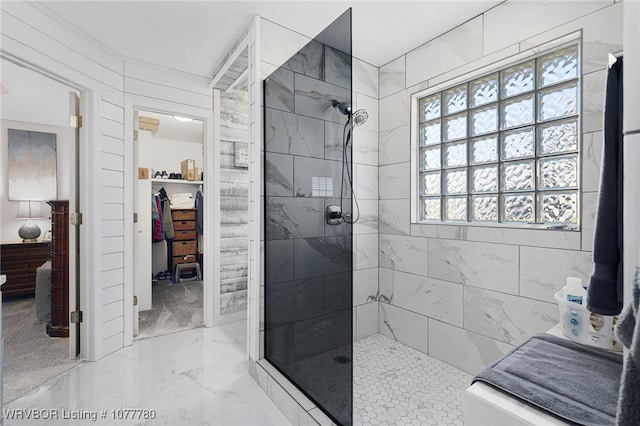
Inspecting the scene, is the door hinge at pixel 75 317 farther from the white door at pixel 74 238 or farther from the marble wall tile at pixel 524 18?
the marble wall tile at pixel 524 18

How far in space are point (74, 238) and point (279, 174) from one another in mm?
1809

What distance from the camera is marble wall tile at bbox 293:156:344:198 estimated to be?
1.62m

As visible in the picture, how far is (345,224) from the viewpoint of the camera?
1533 mm

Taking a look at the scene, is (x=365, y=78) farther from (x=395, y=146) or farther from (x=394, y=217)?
(x=394, y=217)

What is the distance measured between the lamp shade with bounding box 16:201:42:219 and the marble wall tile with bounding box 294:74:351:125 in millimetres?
4529

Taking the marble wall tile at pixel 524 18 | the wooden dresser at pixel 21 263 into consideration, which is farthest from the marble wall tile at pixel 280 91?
the wooden dresser at pixel 21 263

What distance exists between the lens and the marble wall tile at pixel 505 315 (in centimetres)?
178

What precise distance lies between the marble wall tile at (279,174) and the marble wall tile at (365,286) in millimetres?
1150

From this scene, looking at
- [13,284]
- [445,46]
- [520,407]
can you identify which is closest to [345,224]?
[520,407]

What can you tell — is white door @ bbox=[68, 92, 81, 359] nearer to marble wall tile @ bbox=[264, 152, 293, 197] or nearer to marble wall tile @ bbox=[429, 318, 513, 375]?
marble wall tile @ bbox=[264, 152, 293, 197]

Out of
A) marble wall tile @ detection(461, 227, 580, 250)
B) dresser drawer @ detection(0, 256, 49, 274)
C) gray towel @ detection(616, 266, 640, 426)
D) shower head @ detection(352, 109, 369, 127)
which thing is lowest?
dresser drawer @ detection(0, 256, 49, 274)

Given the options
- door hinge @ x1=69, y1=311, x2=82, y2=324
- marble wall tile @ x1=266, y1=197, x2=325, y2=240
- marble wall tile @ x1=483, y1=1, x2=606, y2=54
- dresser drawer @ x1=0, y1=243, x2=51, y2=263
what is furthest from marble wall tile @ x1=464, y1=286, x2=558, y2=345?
dresser drawer @ x1=0, y1=243, x2=51, y2=263

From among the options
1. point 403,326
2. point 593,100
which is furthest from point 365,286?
point 593,100

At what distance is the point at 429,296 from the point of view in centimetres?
241
